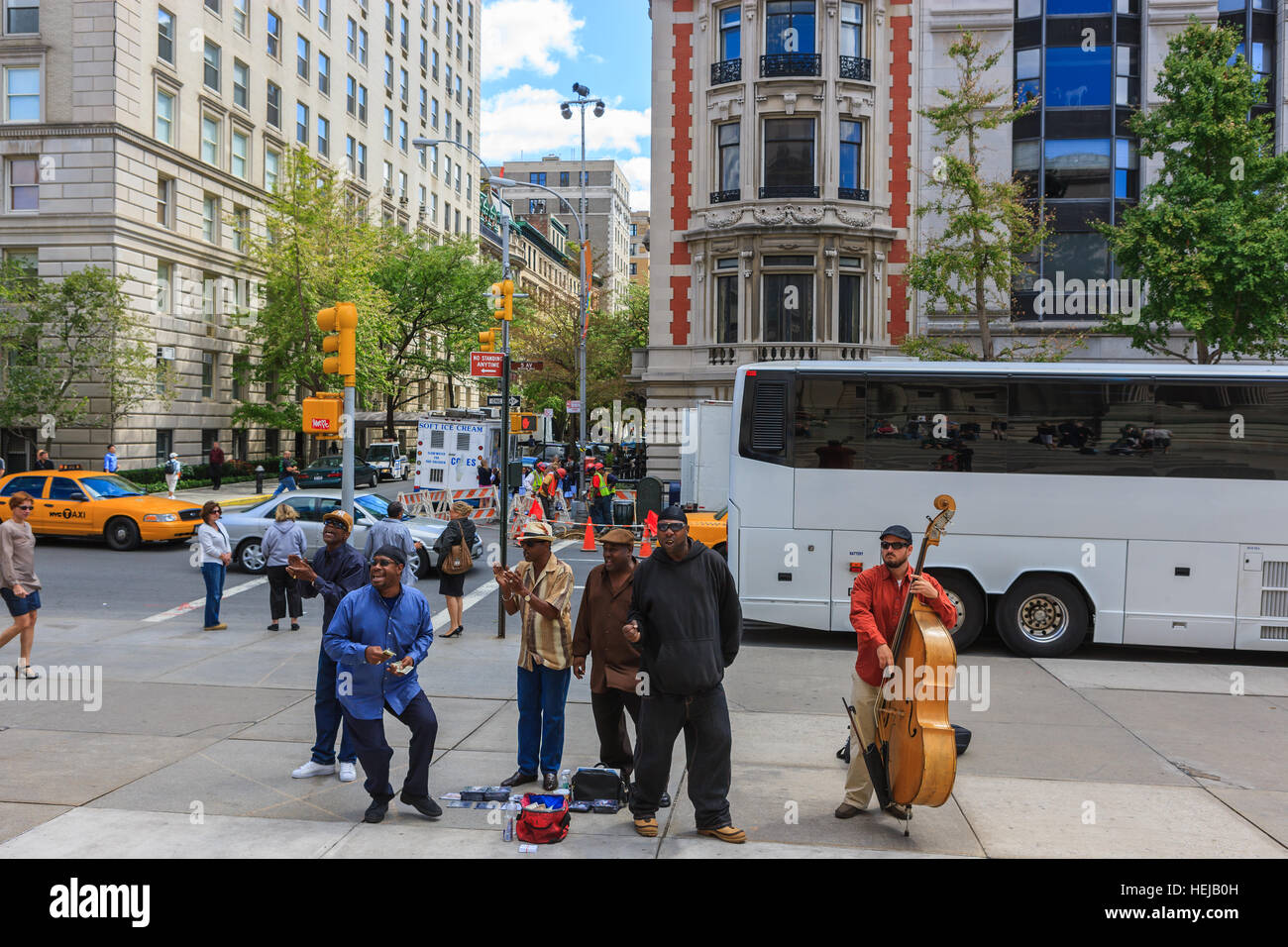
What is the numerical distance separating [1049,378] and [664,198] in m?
19.2

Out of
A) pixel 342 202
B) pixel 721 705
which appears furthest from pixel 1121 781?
pixel 342 202

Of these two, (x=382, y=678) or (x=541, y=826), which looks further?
(x=382, y=678)

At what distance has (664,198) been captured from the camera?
95.7 feet

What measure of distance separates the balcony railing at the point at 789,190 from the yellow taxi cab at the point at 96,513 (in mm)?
17145

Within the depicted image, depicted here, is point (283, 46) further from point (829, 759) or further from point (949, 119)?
point (829, 759)

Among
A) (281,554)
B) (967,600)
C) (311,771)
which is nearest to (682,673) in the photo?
(311,771)

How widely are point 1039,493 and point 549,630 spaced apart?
24.3ft

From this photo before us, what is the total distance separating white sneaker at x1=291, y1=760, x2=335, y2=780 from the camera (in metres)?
6.92

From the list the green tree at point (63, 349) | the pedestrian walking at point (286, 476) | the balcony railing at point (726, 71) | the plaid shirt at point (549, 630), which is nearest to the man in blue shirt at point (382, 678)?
the plaid shirt at point (549, 630)

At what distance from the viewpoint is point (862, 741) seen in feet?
20.4

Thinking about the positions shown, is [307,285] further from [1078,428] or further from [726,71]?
[1078,428]

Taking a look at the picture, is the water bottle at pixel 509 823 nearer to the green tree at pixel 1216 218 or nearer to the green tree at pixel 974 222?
the green tree at pixel 974 222

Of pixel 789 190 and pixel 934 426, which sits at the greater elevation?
pixel 789 190

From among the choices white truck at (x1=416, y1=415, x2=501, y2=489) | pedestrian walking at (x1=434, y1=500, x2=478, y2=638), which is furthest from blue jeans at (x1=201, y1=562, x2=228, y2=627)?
white truck at (x1=416, y1=415, x2=501, y2=489)
